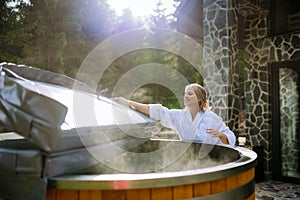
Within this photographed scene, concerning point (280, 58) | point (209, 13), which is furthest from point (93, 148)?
point (280, 58)

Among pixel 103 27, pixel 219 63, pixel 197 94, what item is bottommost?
pixel 197 94

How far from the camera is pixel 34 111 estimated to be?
1.32m

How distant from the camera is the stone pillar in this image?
16.0ft

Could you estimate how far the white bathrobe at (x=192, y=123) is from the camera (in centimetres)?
255

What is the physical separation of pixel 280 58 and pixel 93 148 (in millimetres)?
4823

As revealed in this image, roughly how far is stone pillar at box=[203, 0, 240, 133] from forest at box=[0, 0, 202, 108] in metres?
4.21

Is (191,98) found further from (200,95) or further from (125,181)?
(125,181)

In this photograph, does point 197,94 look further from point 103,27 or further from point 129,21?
point 129,21

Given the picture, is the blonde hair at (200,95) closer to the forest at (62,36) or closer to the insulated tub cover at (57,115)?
the insulated tub cover at (57,115)

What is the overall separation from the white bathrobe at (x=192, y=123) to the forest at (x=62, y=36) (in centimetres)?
611

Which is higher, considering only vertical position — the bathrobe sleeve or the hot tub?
the bathrobe sleeve

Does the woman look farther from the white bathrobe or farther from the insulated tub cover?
the insulated tub cover

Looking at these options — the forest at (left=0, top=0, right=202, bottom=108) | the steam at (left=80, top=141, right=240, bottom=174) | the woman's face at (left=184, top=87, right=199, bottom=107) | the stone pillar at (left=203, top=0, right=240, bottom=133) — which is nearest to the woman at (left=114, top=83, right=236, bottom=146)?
the woman's face at (left=184, top=87, right=199, bottom=107)

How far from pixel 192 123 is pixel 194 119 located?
4 cm
